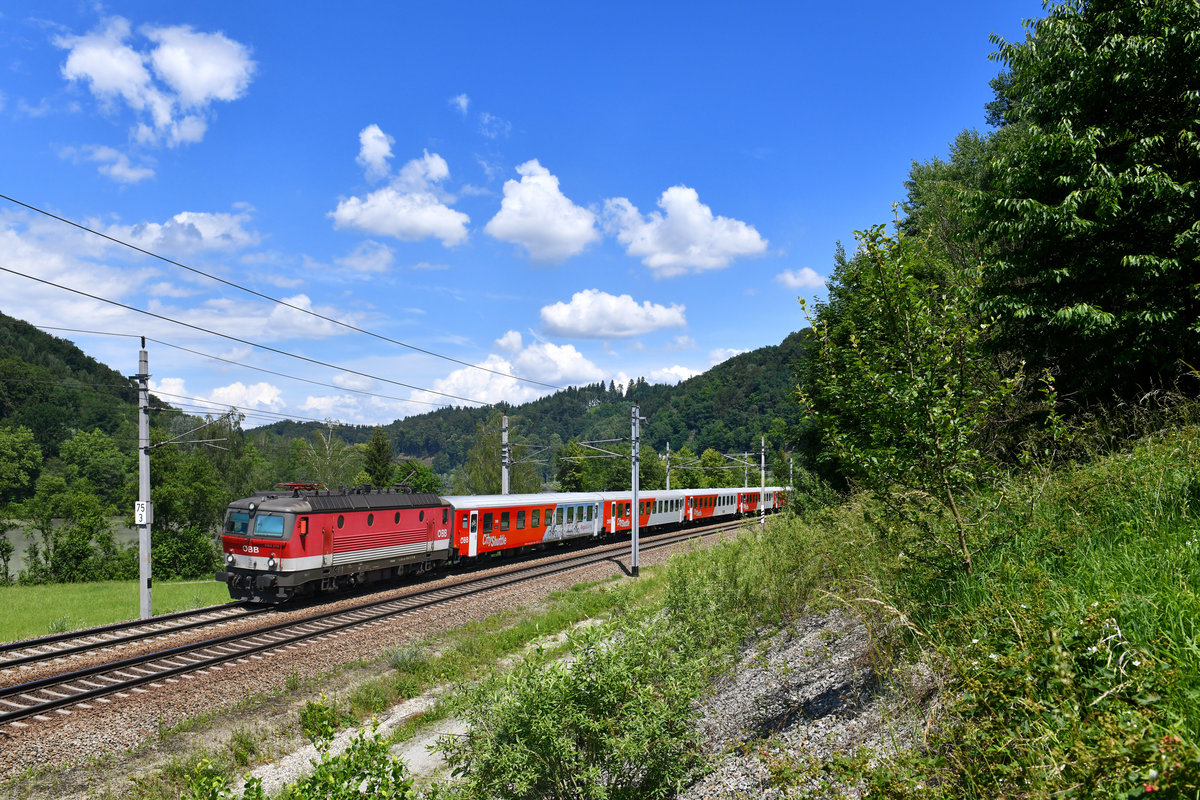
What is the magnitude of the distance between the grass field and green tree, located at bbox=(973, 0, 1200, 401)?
75.1 feet

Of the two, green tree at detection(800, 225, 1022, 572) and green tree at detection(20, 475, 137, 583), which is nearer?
green tree at detection(800, 225, 1022, 572)

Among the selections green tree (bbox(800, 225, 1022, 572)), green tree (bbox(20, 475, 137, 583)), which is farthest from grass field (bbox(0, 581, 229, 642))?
green tree (bbox(800, 225, 1022, 572))

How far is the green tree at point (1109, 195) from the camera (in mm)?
10047

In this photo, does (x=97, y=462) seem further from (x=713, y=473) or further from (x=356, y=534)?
(x=713, y=473)

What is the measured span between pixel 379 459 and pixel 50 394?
221 ft

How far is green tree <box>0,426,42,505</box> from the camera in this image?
65.6 m

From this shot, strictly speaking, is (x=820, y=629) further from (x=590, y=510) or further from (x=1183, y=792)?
(x=590, y=510)

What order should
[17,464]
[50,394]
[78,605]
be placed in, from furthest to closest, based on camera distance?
[50,394], [17,464], [78,605]

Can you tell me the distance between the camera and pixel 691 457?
10625 cm

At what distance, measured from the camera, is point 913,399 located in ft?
17.9

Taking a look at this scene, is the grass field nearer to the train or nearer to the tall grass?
the train

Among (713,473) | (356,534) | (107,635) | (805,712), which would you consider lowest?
(713,473)

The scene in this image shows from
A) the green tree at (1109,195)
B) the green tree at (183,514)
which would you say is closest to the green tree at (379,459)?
the green tree at (183,514)

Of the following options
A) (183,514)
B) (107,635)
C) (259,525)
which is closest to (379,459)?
(183,514)
